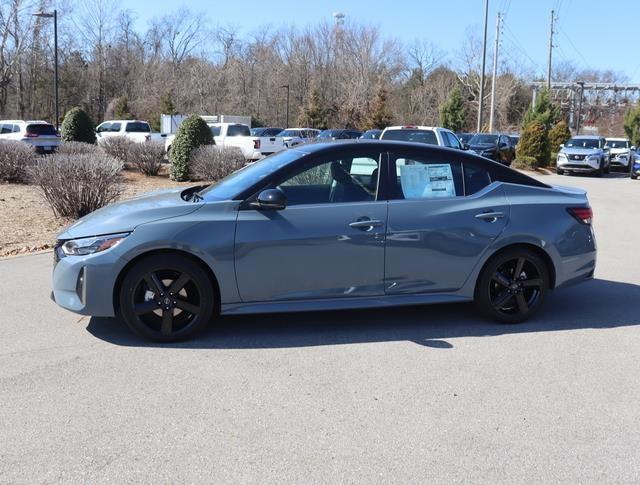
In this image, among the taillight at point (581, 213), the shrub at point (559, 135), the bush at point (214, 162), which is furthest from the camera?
the shrub at point (559, 135)

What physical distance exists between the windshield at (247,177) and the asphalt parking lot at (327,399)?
1139 millimetres

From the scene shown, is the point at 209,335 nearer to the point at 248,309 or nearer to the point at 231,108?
the point at 248,309

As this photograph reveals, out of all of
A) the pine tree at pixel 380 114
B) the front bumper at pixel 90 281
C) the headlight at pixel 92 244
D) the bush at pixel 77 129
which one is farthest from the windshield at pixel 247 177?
the pine tree at pixel 380 114

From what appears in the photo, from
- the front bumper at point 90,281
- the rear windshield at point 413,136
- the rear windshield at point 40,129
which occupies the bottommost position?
the front bumper at point 90,281

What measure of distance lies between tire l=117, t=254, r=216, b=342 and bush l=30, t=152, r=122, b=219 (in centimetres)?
600

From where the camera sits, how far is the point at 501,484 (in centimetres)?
305

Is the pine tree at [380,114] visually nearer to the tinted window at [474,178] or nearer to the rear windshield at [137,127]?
the rear windshield at [137,127]

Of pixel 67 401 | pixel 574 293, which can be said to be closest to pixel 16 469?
pixel 67 401

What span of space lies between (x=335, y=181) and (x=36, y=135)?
21.7m

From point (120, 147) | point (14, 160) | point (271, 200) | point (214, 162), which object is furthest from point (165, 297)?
point (120, 147)

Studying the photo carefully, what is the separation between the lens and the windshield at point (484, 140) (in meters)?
29.2

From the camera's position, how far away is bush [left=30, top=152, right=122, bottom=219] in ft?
33.1

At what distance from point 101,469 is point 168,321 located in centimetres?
178

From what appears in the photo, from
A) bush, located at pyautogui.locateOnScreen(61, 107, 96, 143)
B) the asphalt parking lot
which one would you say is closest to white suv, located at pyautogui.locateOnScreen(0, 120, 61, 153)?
bush, located at pyautogui.locateOnScreen(61, 107, 96, 143)
